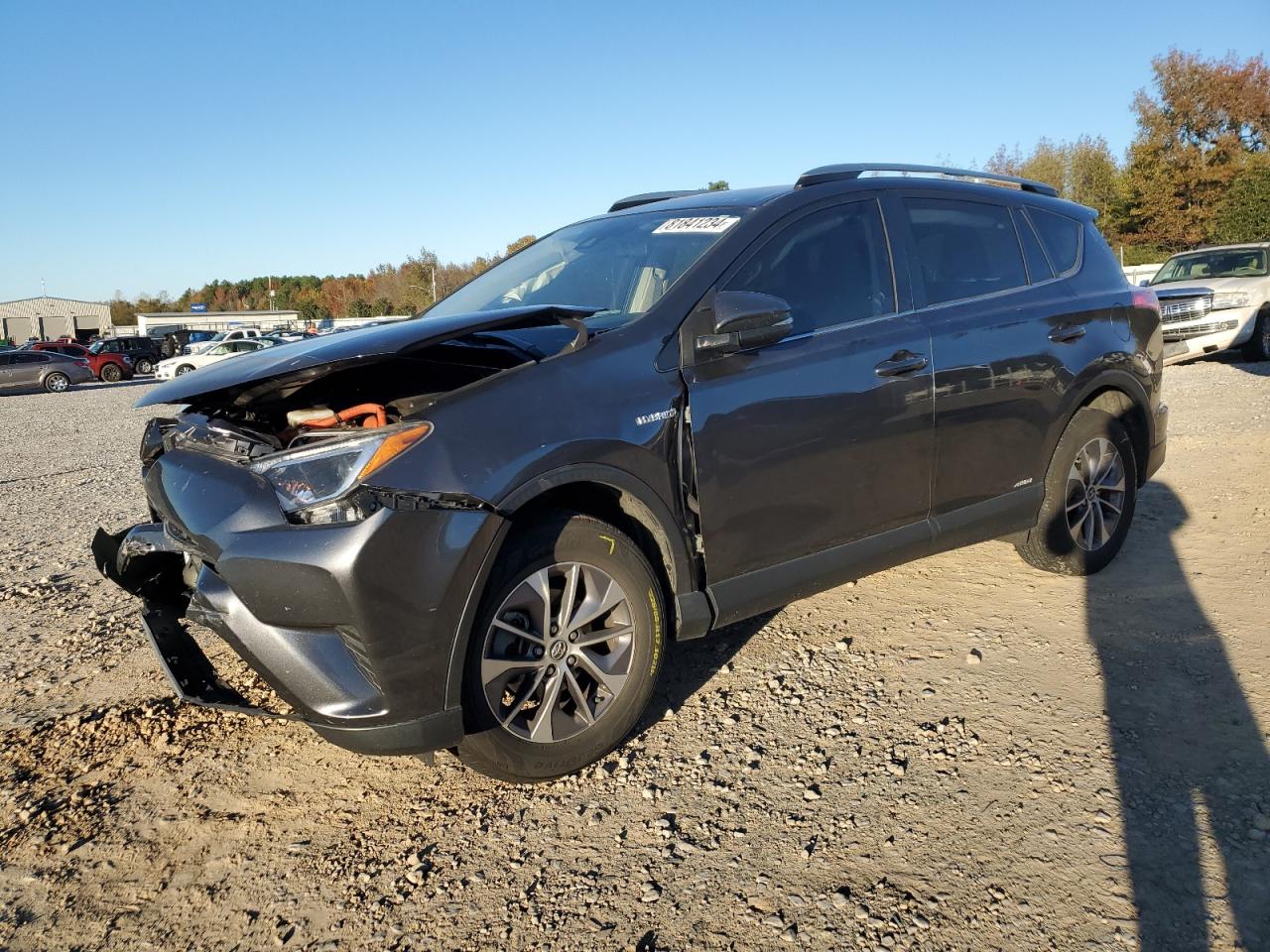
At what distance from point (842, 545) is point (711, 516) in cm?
74

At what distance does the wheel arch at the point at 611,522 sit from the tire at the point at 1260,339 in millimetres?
13980

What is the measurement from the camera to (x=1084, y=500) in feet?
15.2

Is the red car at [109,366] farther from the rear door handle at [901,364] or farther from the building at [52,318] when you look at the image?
the building at [52,318]

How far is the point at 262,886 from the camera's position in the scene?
2512 mm

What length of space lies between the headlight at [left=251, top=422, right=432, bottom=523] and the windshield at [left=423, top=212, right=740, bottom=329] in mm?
1004

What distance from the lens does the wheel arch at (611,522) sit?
2.65 metres

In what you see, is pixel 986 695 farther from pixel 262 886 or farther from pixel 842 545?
pixel 262 886

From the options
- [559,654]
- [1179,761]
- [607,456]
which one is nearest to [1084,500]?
[1179,761]

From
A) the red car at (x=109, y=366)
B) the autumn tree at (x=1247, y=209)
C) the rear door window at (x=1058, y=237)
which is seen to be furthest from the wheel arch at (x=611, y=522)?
the autumn tree at (x=1247, y=209)

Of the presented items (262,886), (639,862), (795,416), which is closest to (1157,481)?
(795,416)

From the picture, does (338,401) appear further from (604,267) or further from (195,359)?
(195,359)

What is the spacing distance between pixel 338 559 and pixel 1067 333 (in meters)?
3.59

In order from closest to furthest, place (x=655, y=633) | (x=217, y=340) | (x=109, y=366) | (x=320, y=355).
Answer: (x=320, y=355)
(x=655, y=633)
(x=109, y=366)
(x=217, y=340)

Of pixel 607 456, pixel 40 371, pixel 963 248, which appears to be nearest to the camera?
pixel 607 456
